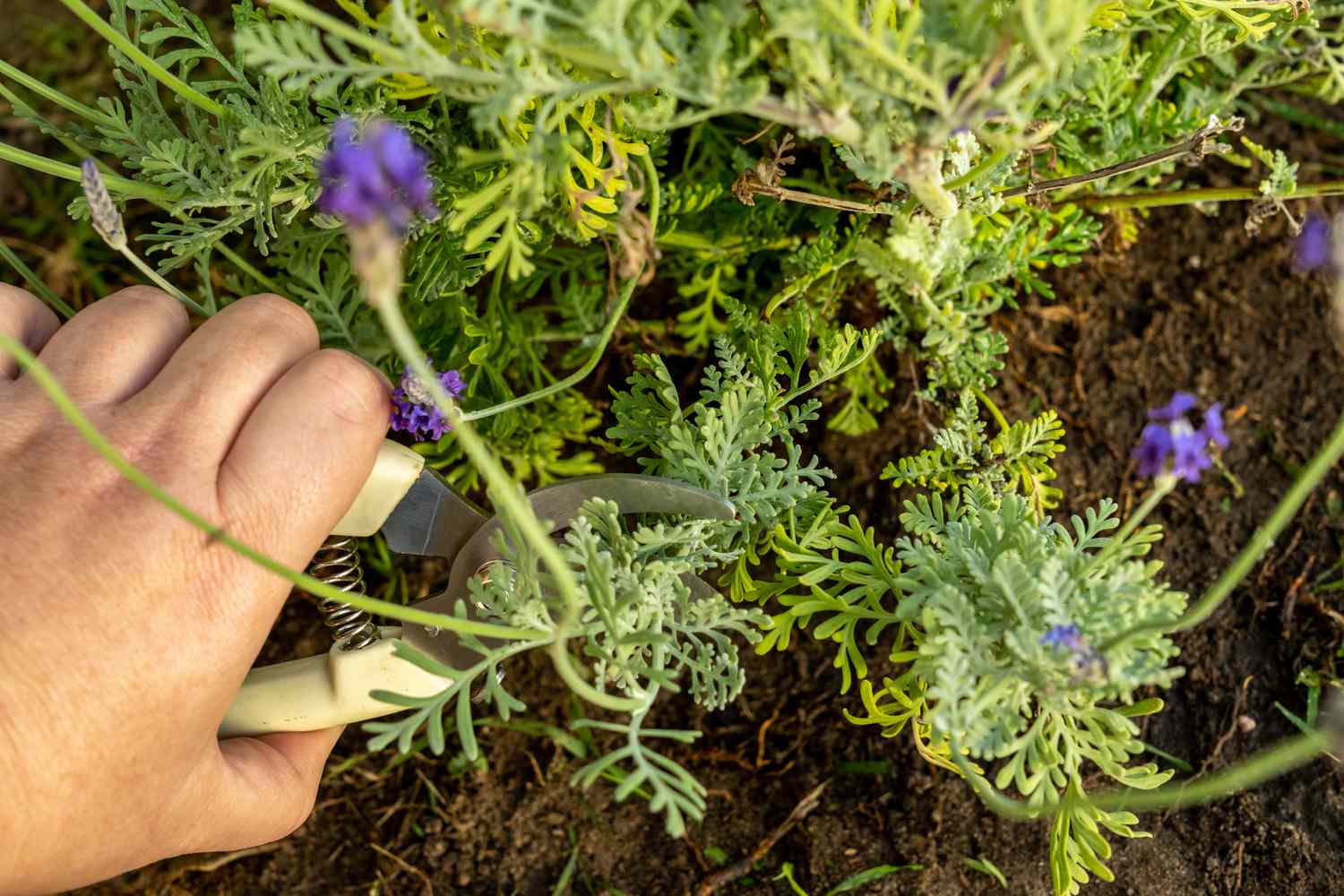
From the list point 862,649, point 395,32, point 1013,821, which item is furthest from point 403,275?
point 1013,821

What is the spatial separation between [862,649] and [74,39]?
1811mm

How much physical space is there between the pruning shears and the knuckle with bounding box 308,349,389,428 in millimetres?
79

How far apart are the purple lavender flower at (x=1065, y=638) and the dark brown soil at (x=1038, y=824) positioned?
0.65 meters

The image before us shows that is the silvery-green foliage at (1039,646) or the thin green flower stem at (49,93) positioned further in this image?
the thin green flower stem at (49,93)

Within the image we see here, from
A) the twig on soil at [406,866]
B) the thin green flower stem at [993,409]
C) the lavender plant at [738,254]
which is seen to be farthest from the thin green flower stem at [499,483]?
the twig on soil at [406,866]

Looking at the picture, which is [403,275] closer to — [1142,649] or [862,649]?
[862,649]

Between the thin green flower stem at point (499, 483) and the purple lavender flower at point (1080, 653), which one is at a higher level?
the thin green flower stem at point (499, 483)

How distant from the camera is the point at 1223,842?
1403 millimetres

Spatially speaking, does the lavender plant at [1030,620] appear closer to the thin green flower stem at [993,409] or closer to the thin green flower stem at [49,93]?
the thin green flower stem at [993,409]

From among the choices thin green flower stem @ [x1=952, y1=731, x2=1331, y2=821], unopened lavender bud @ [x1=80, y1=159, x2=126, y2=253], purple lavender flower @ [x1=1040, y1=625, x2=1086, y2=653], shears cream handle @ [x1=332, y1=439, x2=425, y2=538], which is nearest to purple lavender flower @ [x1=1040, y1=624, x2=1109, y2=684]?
purple lavender flower @ [x1=1040, y1=625, x2=1086, y2=653]

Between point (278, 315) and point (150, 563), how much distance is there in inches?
11.4

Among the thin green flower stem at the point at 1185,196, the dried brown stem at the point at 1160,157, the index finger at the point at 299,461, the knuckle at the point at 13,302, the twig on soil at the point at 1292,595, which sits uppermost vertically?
the knuckle at the point at 13,302

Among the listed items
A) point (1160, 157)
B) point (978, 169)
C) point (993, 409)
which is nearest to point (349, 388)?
point (978, 169)

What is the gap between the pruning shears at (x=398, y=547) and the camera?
109 cm
